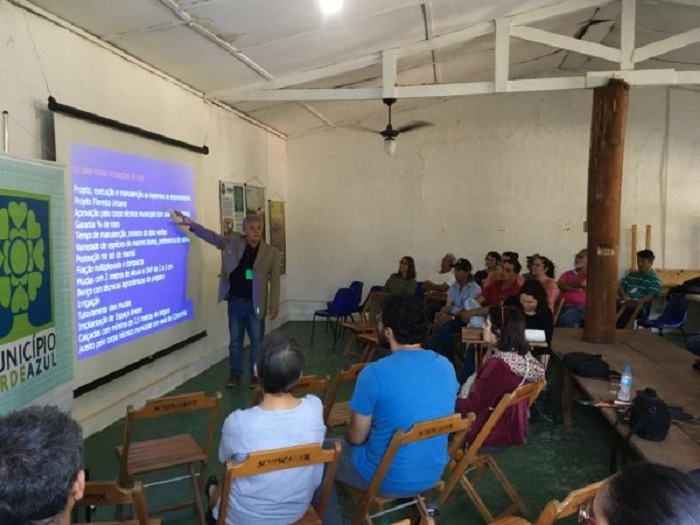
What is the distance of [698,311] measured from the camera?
25.4ft

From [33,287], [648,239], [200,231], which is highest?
[200,231]

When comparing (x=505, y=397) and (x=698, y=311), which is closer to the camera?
(x=505, y=397)

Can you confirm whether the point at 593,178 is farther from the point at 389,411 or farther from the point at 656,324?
the point at 389,411

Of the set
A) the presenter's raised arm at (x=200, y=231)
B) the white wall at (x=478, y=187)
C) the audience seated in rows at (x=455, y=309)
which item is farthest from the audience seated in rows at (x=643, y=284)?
the presenter's raised arm at (x=200, y=231)

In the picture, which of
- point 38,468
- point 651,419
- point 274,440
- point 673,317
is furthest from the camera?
point 673,317

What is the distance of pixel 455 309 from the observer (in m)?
5.77

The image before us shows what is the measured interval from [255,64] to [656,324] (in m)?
5.44

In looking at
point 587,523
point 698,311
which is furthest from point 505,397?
point 698,311

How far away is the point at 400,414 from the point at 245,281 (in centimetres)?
310

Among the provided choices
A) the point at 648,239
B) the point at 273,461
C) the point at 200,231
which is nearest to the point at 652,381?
the point at 273,461

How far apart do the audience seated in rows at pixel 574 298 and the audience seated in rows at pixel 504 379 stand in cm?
339

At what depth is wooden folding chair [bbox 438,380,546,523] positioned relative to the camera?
8.07ft

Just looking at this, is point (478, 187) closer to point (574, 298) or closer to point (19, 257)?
point (574, 298)

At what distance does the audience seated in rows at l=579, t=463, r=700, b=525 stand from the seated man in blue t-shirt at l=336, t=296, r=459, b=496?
1194mm
